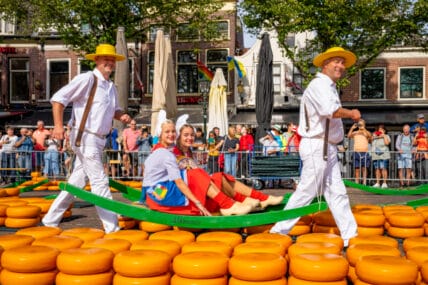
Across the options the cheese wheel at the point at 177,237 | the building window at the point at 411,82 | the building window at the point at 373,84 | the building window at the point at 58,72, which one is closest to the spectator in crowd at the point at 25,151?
the cheese wheel at the point at 177,237

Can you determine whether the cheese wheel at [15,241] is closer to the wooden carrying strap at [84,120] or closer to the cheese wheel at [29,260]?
the cheese wheel at [29,260]

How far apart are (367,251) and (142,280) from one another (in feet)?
5.22

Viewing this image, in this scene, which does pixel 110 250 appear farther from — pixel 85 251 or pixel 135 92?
pixel 135 92

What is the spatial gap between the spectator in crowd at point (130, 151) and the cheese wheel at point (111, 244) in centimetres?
757

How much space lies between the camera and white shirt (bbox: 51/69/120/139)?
476 centimetres

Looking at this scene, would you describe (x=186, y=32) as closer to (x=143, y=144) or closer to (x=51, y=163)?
(x=143, y=144)

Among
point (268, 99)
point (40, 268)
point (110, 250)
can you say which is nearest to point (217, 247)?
point (110, 250)

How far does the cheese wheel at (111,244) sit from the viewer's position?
11.9 ft

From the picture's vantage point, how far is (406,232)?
16.0 feet

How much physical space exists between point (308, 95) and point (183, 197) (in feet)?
5.26

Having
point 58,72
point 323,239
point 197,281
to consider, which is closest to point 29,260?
point 197,281

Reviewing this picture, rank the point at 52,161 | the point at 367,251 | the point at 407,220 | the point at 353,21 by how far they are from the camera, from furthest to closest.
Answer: the point at 353,21, the point at 52,161, the point at 407,220, the point at 367,251

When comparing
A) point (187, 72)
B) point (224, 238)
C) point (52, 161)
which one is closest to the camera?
point (224, 238)

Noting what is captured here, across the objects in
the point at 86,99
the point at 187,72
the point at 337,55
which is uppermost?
the point at 187,72
